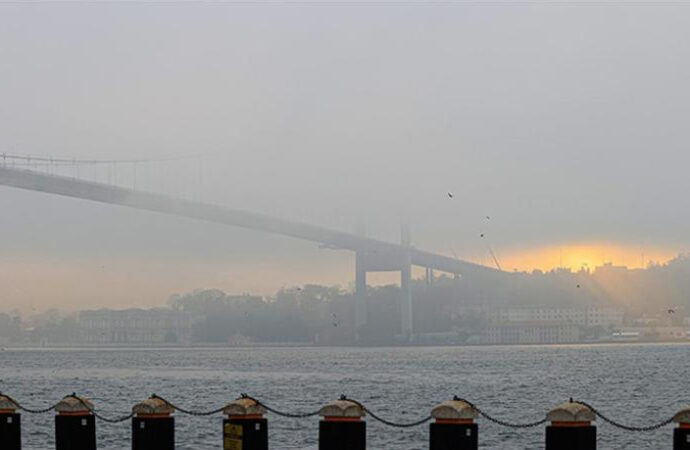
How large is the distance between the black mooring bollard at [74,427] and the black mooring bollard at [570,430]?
3635 millimetres

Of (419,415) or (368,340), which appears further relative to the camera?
(368,340)

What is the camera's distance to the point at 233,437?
10297 millimetres

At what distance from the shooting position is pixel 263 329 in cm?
12331

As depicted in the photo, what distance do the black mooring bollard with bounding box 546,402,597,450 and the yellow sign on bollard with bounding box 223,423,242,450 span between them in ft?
7.53

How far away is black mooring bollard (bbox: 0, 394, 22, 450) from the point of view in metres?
11.2

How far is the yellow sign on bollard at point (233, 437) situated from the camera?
1023 centimetres

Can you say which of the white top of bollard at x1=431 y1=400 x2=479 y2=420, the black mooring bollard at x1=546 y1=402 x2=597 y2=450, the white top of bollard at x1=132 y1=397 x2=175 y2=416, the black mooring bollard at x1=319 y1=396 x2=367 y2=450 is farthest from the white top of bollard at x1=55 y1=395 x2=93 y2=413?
the black mooring bollard at x1=546 y1=402 x2=597 y2=450

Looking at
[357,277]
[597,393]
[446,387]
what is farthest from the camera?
[357,277]

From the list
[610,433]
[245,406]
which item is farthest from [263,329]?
[245,406]

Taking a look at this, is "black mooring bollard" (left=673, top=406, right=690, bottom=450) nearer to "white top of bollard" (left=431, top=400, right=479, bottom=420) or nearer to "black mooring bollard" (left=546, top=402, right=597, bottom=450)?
"black mooring bollard" (left=546, top=402, right=597, bottom=450)

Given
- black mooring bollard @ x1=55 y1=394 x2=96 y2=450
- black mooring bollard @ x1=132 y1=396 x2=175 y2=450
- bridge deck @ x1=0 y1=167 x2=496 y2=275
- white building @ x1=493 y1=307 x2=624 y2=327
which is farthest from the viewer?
white building @ x1=493 y1=307 x2=624 y2=327

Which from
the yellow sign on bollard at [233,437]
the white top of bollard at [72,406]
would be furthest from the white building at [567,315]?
the yellow sign on bollard at [233,437]

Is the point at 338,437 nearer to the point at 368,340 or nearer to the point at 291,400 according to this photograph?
the point at 291,400

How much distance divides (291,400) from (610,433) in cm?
1409
